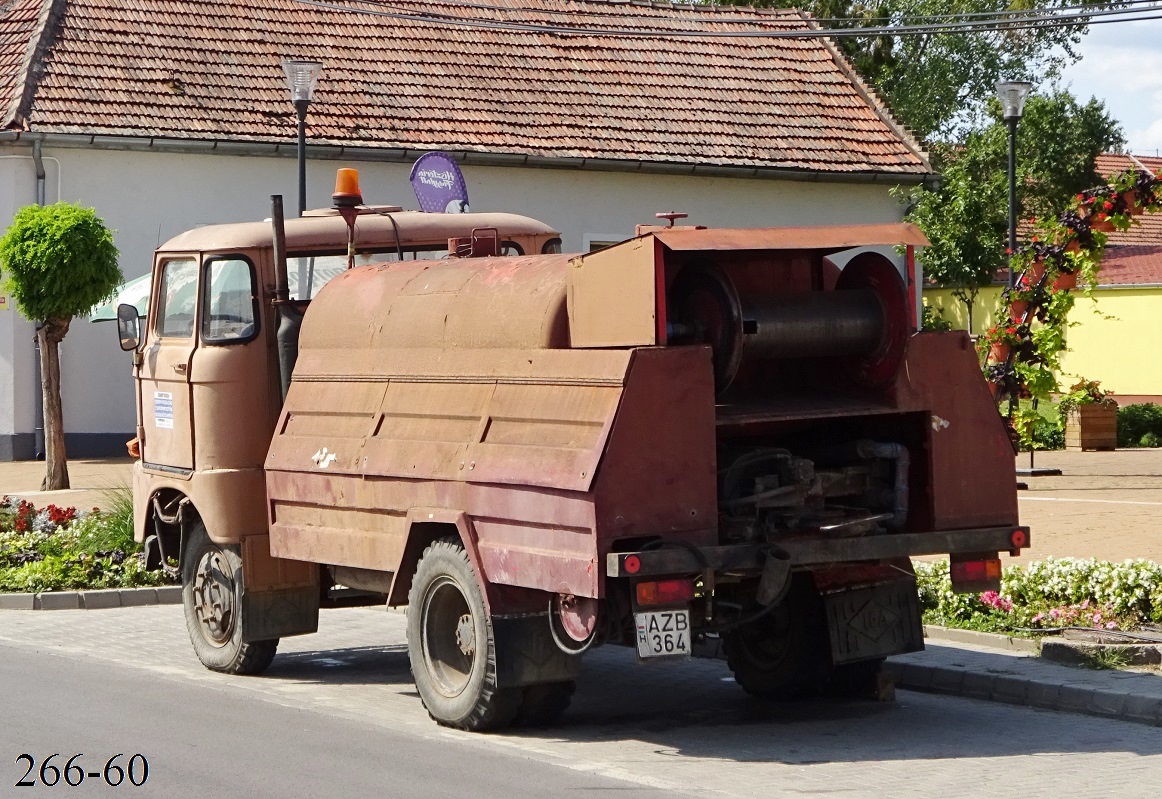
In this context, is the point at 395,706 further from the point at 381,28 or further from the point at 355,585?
the point at 381,28

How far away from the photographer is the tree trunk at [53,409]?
65.4 ft

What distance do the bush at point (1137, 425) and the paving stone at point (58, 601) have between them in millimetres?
19353

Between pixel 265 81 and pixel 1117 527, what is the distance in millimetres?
15628

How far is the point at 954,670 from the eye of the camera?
31.4ft

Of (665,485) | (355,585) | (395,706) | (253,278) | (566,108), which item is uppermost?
(566,108)

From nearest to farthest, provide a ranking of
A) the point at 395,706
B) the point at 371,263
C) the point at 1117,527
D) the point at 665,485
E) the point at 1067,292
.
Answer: the point at 665,485, the point at 395,706, the point at 371,263, the point at 1117,527, the point at 1067,292

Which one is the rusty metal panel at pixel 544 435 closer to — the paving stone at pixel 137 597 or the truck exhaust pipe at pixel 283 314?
the truck exhaust pipe at pixel 283 314

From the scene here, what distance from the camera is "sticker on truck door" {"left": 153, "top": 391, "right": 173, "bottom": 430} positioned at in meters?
10.5

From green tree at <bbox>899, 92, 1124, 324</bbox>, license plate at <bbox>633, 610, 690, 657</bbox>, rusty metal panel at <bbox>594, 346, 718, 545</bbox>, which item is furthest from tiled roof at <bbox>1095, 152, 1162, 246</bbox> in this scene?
license plate at <bbox>633, 610, 690, 657</bbox>

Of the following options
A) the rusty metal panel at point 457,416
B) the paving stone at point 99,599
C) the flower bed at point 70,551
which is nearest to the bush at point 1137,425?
the flower bed at point 70,551

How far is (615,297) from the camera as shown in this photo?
769 cm

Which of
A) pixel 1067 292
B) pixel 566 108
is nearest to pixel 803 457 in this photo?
pixel 1067 292

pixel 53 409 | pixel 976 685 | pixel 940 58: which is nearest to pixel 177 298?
pixel 976 685

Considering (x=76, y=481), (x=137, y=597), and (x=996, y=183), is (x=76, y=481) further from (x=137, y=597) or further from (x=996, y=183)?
(x=996, y=183)
